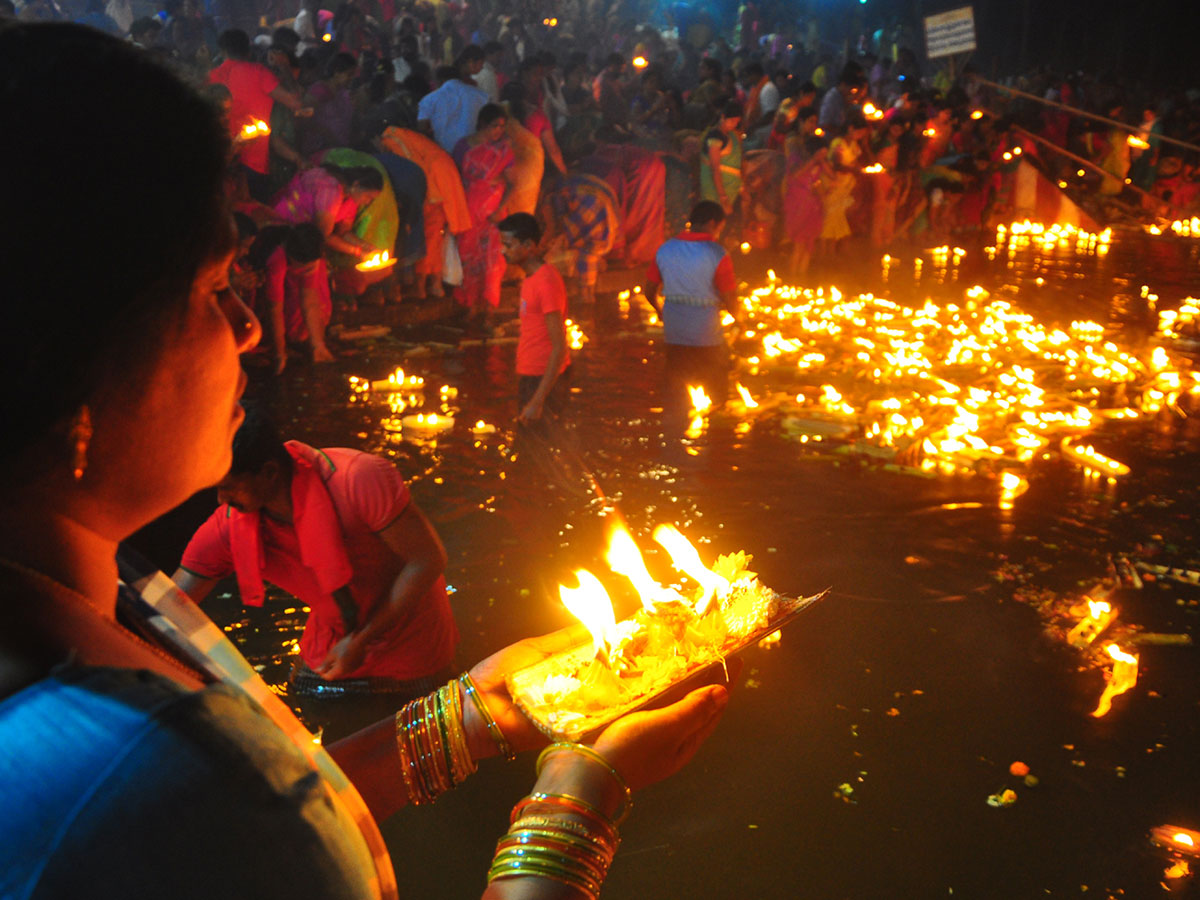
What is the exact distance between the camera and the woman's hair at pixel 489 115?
1081 centimetres

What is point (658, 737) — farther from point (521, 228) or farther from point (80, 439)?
point (521, 228)

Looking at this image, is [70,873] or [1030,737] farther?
[1030,737]

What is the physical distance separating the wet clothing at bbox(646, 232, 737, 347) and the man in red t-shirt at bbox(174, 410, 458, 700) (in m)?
4.81

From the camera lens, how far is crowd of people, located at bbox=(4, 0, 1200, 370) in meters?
9.73

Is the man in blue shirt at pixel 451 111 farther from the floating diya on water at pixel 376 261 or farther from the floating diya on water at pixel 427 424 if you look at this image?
the floating diya on water at pixel 427 424

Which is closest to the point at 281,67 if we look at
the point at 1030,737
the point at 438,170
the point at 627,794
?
the point at 438,170

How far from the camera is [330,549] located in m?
3.29

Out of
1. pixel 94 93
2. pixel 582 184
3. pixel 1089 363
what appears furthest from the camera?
pixel 582 184

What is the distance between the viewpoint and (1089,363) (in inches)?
386

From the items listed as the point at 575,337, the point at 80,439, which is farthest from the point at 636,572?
the point at 575,337

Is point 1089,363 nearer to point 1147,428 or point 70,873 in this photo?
point 1147,428

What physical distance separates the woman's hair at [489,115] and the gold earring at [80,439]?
10.6m

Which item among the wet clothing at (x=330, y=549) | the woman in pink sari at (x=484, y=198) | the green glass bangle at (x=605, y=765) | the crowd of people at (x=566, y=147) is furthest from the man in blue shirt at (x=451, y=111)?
the green glass bangle at (x=605, y=765)

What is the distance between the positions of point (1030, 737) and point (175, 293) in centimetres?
384
